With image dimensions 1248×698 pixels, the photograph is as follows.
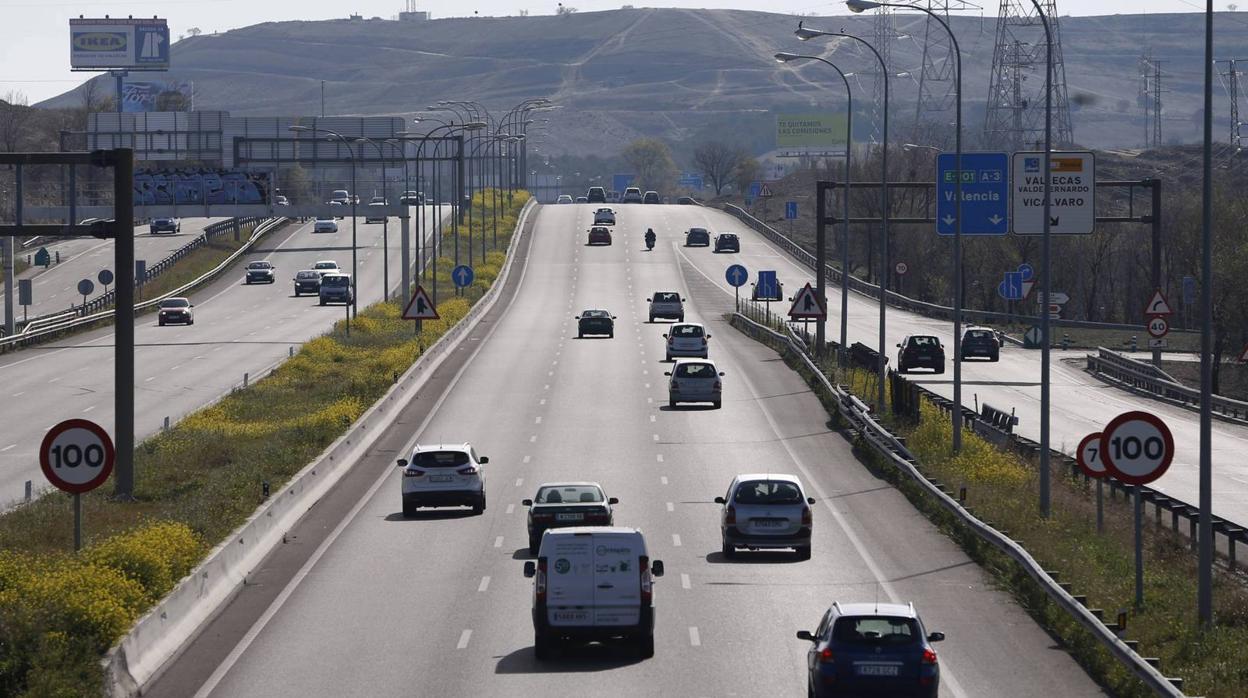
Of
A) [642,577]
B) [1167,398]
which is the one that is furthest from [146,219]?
[642,577]

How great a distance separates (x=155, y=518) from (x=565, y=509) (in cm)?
638

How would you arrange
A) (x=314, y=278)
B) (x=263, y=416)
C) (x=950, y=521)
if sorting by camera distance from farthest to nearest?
1. (x=314, y=278)
2. (x=263, y=416)
3. (x=950, y=521)

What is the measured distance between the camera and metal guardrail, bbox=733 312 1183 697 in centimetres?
1794

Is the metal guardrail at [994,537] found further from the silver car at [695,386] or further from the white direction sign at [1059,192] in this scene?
the white direction sign at [1059,192]

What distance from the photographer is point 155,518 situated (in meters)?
27.9

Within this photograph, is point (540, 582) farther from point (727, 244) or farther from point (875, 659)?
point (727, 244)

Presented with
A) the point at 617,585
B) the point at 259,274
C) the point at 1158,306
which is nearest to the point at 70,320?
the point at 259,274

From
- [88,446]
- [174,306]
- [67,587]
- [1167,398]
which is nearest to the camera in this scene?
[67,587]

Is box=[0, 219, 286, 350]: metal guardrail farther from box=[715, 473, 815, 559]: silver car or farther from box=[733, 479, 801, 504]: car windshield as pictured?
box=[715, 473, 815, 559]: silver car

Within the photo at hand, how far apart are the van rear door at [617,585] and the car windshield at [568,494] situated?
856 cm

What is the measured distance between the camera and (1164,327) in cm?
5119

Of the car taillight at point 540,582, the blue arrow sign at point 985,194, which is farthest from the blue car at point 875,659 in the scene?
the blue arrow sign at point 985,194

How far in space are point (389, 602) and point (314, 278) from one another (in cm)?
8299

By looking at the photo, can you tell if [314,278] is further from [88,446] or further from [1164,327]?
[88,446]
